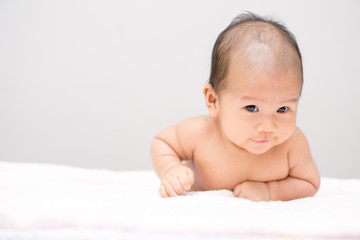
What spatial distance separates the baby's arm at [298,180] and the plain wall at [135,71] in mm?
991

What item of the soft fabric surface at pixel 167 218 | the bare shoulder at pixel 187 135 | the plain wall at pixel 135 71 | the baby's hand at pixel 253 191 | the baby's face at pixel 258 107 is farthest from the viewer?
the plain wall at pixel 135 71

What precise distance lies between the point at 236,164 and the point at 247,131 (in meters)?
0.15

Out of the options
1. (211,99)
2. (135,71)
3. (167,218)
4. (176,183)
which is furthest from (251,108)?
(135,71)

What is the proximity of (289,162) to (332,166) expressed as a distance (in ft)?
3.67

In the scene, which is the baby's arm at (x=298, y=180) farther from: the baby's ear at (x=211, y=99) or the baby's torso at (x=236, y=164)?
the baby's ear at (x=211, y=99)

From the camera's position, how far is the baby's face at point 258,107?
1.01 metres

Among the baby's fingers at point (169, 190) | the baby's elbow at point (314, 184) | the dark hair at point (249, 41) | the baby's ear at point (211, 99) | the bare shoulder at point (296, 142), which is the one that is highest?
the dark hair at point (249, 41)

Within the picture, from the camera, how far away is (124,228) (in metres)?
0.71

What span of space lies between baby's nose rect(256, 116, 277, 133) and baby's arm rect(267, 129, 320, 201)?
186 millimetres

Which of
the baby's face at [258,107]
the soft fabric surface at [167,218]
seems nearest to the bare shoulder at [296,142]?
the baby's face at [258,107]

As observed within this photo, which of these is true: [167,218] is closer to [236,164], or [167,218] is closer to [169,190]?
[169,190]

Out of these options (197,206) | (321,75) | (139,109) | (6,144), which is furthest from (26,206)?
(321,75)

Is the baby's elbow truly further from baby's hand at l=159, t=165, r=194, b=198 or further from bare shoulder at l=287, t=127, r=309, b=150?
baby's hand at l=159, t=165, r=194, b=198

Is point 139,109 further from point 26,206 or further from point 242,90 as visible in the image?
point 26,206
